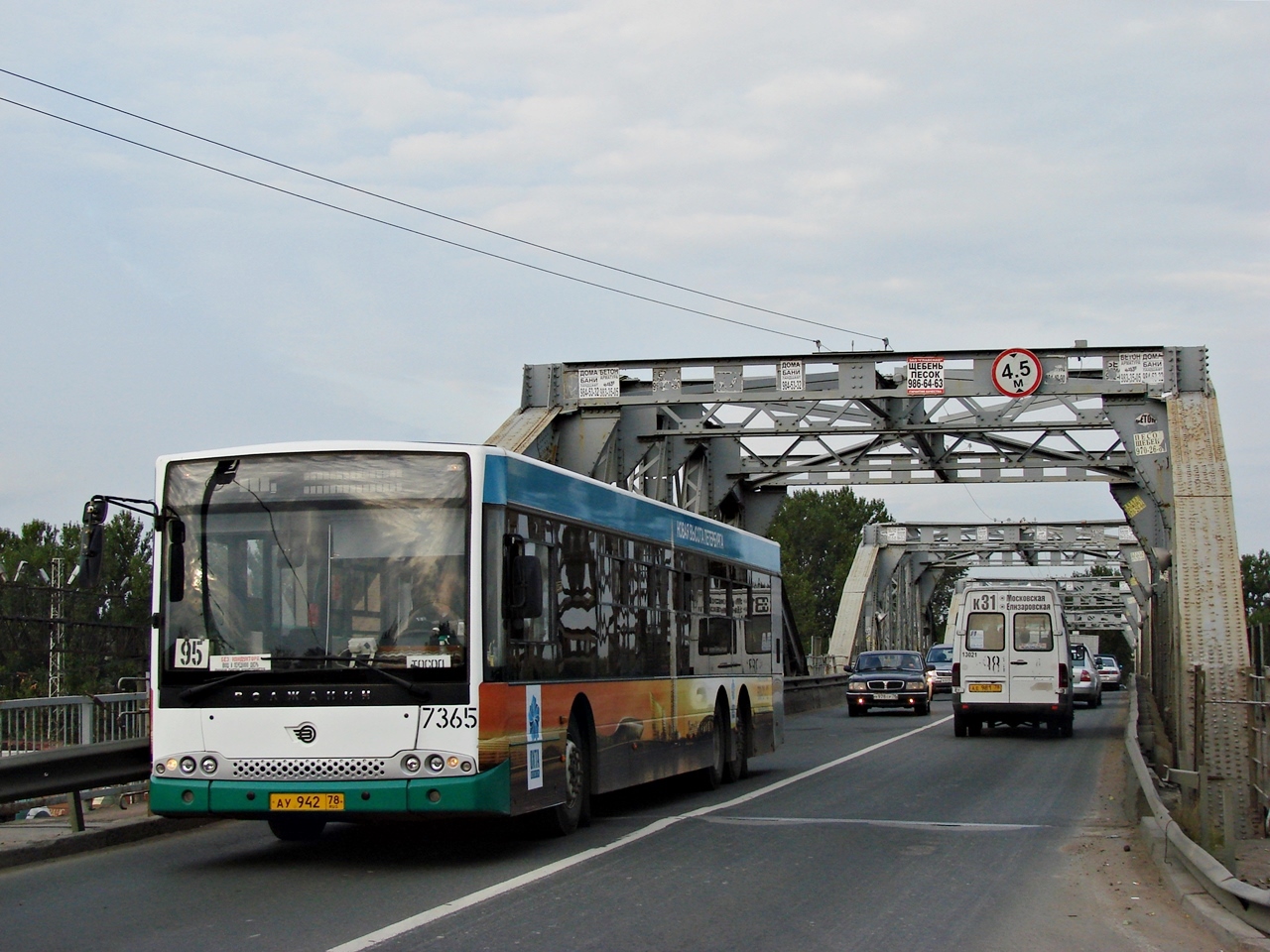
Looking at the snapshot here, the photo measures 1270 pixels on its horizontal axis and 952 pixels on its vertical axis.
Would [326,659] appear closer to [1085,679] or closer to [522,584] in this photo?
[522,584]

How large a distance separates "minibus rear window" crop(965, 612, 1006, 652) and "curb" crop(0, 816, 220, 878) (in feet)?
58.6

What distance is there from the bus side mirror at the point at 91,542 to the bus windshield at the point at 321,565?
794mm

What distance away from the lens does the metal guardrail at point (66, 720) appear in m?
11.9

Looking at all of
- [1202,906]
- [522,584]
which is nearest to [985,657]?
[522,584]

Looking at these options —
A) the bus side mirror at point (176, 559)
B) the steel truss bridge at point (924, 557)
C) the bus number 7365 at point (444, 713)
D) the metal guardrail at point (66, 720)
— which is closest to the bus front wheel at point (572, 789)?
the bus number 7365 at point (444, 713)

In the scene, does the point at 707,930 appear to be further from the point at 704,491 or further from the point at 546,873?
the point at 704,491

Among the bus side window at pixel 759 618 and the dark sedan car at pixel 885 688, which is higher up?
the bus side window at pixel 759 618

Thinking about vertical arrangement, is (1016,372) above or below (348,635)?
above

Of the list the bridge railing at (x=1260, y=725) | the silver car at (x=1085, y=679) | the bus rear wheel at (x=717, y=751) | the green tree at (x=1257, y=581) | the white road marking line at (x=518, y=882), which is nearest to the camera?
the white road marking line at (x=518, y=882)

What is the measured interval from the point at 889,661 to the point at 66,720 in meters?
28.5

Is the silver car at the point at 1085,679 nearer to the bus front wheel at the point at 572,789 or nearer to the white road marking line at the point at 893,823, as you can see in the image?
the white road marking line at the point at 893,823

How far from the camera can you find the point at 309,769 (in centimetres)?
984

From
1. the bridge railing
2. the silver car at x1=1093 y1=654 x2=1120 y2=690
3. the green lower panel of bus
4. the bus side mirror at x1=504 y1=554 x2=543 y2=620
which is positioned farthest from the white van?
the silver car at x1=1093 y1=654 x2=1120 y2=690

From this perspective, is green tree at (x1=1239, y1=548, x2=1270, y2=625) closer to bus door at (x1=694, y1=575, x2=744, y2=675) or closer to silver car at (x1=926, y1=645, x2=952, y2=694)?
silver car at (x1=926, y1=645, x2=952, y2=694)
